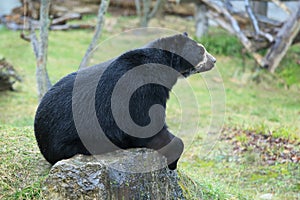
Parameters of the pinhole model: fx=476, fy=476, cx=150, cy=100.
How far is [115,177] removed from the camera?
4.28 meters

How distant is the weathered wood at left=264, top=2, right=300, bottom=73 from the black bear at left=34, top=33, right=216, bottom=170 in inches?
380

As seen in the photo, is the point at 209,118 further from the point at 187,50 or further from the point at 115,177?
the point at 115,177

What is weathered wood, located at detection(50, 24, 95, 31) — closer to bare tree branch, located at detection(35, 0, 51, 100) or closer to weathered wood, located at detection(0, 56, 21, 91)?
weathered wood, located at detection(0, 56, 21, 91)

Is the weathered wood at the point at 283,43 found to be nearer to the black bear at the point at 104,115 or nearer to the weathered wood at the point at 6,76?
the weathered wood at the point at 6,76

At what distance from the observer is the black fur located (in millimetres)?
4477

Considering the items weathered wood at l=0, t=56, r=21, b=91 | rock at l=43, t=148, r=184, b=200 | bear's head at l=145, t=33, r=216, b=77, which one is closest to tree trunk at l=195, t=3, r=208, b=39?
weathered wood at l=0, t=56, r=21, b=91

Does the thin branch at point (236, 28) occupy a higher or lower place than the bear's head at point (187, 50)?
lower

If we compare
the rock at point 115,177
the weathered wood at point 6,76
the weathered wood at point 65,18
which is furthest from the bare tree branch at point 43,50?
the weathered wood at point 65,18

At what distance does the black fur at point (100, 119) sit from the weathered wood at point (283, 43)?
9.71 m

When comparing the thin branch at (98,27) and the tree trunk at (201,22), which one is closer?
the thin branch at (98,27)

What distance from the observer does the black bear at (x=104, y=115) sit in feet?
14.7

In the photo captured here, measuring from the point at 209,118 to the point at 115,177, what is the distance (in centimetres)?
711

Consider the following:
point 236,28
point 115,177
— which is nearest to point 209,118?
point 236,28

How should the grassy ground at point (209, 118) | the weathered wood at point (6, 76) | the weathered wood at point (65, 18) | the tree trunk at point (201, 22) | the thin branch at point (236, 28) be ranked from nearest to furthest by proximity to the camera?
the grassy ground at point (209, 118), the weathered wood at point (6, 76), the thin branch at point (236, 28), the tree trunk at point (201, 22), the weathered wood at point (65, 18)
